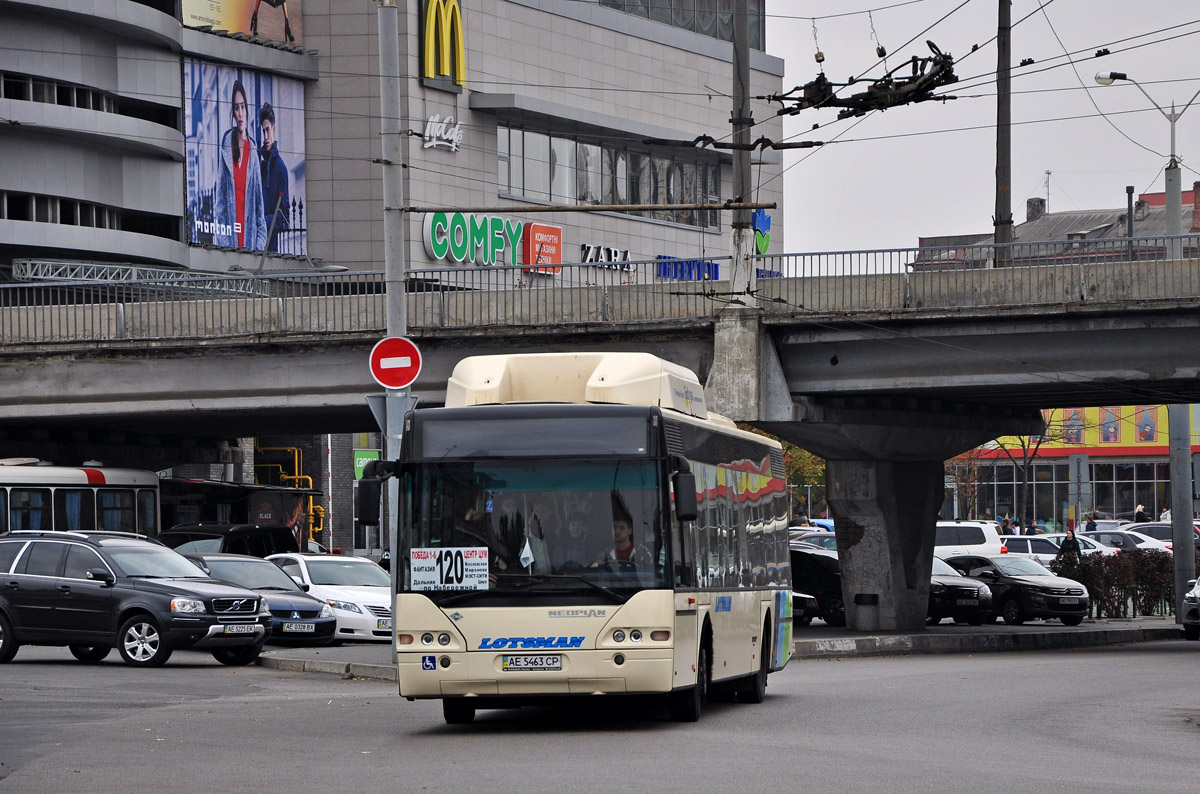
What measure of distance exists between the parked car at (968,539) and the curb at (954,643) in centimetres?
1070

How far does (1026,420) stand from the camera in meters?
37.1

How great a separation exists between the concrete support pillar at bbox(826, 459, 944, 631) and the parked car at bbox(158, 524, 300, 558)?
10148mm

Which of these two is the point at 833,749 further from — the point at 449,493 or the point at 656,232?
the point at 656,232

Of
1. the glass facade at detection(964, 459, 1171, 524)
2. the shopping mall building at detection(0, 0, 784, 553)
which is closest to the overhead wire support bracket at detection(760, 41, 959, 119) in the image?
the shopping mall building at detection(0, 0, 784, 553)

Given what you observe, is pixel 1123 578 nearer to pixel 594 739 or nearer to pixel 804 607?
pixel 804 607

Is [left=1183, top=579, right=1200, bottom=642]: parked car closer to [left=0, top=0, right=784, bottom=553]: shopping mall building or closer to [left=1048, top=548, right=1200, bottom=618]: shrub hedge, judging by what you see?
[left=1048, top=548, right=1200, bottom=618]: shrub hedge

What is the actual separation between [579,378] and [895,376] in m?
15.3

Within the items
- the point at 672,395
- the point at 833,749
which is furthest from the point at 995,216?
the point at 833,749

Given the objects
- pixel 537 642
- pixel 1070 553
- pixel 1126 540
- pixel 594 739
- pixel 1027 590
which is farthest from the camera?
pixel 1126 540

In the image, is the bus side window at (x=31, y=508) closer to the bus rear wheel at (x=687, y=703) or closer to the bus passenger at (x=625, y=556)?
the bus rear wheel at (x=687, y=703)

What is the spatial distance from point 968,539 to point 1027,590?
10291 millimetres

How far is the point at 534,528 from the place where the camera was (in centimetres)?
1369

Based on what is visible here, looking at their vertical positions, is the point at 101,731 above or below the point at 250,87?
below

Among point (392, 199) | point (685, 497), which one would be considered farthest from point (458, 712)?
point (392, 199)
